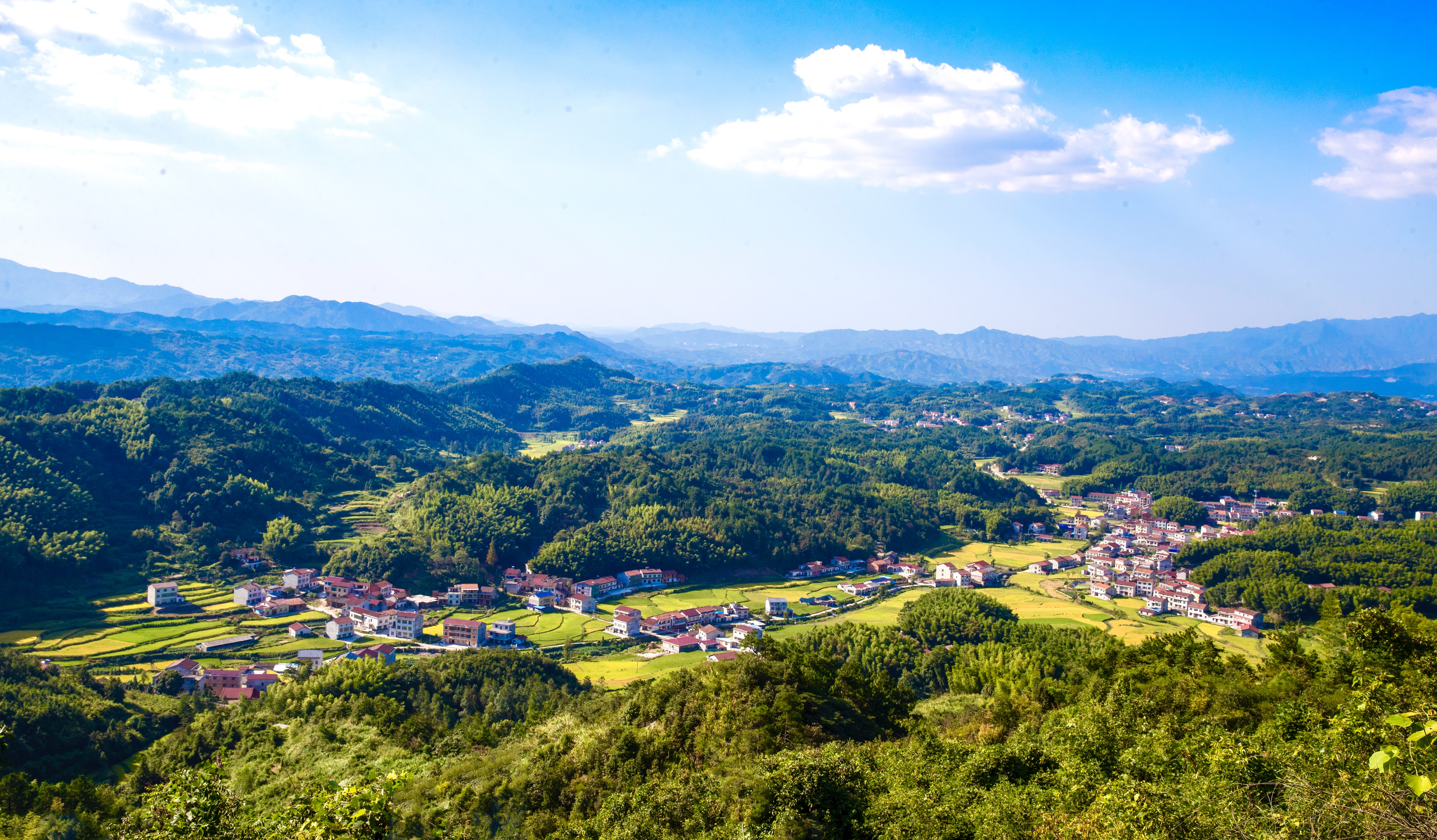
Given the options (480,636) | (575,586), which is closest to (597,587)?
(575,586)

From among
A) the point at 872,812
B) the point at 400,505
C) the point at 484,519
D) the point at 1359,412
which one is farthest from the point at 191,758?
the point at 1359,412

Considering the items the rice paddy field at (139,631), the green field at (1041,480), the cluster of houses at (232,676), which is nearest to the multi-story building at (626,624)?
the cluster of houses at (232,676)

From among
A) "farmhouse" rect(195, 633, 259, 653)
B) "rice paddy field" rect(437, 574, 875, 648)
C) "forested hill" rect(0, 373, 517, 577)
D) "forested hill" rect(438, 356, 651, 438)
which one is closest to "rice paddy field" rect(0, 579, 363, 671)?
"farmhouse" rect(195, 633, 259, 653)

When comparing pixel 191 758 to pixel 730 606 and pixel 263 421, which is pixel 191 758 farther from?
pixel 263 421

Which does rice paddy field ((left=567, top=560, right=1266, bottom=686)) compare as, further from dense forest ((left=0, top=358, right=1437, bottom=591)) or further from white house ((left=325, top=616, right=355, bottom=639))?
white house ((left=325, top=616, right=355, bottom=639))

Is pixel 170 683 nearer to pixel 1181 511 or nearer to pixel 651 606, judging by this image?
pixel 651 606

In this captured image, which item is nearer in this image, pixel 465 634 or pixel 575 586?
pixel 465 634

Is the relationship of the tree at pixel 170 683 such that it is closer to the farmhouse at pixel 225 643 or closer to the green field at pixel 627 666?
the farmhouse at pixel 225 643
